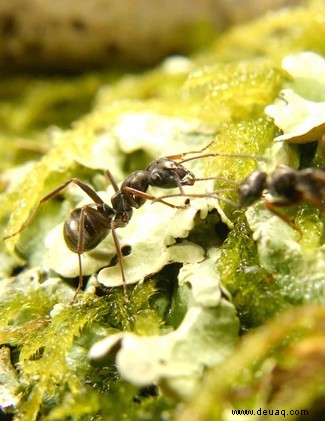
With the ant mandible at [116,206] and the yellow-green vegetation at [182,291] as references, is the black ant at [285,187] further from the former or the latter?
the ant mandible at [116,206]

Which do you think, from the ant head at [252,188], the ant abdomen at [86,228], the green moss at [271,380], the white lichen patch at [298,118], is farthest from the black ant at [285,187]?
the ant abdomen at [86,228]

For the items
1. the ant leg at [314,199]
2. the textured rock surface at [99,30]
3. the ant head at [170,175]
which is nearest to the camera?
the ant leg at [314,199]

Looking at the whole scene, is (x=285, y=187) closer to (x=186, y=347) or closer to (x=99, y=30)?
(x=186, y=347)

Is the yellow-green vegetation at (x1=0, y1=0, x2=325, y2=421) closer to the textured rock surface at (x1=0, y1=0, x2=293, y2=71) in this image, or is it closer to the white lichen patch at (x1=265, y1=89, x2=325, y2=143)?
the white lichen patch at (x1=265, y1=89, x2=325, y2=143)

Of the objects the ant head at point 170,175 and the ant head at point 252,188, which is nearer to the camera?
the ant head at point 252,188

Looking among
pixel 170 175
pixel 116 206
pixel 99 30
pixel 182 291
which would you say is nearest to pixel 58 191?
pixel 116 206

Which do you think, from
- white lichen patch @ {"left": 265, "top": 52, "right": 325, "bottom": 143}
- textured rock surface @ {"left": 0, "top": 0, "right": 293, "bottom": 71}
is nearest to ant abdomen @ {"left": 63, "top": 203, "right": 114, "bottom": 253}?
white lichen patch @ {"left": 265, "top": 52, "right": 325, "bottom": 143}
